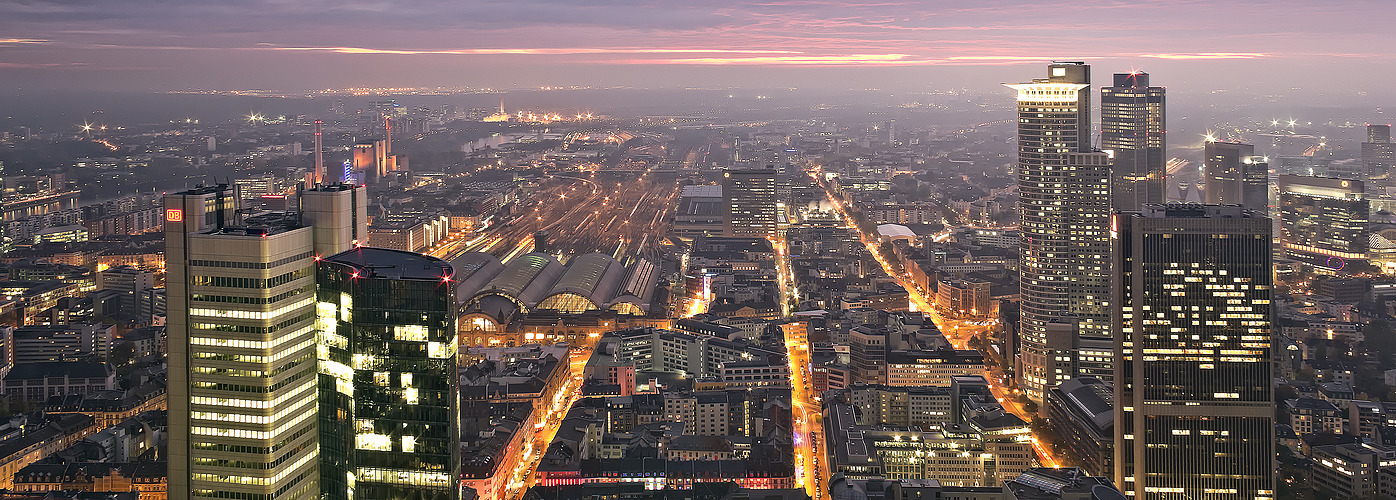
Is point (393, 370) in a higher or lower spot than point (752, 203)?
lower

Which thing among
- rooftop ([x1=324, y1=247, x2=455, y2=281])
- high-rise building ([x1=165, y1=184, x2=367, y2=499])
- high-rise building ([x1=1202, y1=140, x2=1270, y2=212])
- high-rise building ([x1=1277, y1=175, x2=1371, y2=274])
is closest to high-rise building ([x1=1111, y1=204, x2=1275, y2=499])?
rooftop ([x1=324, y1=247, x2=455, y2=281])

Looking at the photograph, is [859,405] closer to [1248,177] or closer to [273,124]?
[273,124]

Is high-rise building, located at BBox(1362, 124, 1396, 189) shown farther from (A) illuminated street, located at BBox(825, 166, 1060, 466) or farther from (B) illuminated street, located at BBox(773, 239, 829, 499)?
(B) illuminated street, located at BBox(773, 239, 829, 499)

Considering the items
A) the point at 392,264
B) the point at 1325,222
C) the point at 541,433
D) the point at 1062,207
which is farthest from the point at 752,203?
the point at 392,264

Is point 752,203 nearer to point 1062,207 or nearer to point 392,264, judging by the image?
point 1062,207

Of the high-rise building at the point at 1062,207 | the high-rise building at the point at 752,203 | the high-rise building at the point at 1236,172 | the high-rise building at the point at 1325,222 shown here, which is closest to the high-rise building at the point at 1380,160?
the high-rise building at the point at 1325,222

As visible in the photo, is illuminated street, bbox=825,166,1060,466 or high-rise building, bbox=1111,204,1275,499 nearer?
high-rise building, bbox=1111,204,1275,499
